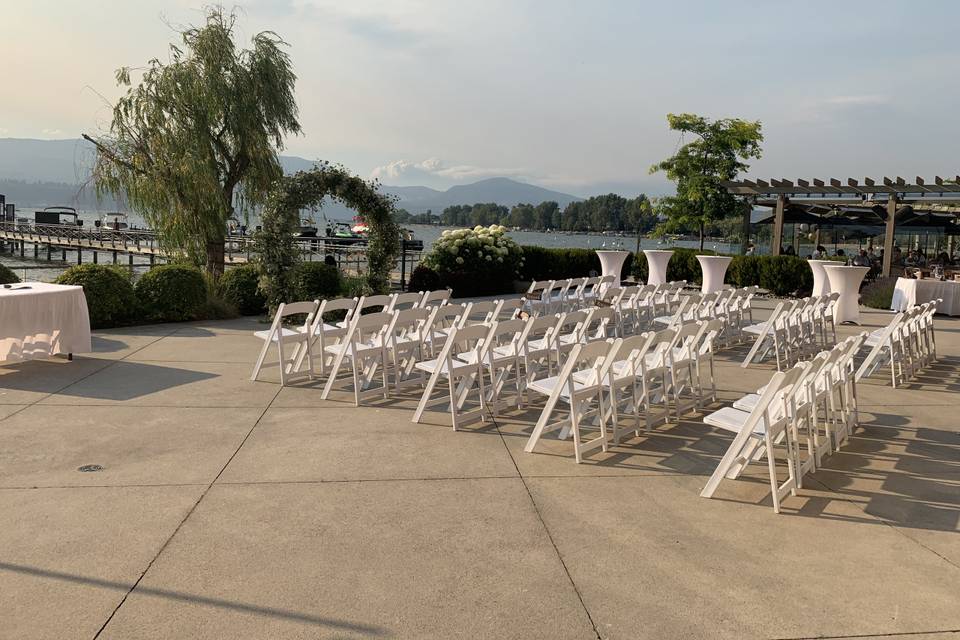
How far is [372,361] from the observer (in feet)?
22.4

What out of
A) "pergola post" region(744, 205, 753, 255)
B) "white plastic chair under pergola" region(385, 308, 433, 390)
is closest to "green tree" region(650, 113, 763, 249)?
"pergola post" region(744, 205, 753, 255)

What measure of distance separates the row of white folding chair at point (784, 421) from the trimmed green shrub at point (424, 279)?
11.1m

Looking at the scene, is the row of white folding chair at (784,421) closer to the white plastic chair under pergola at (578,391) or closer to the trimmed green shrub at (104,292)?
the white plastic chair under pergola at (578,391)

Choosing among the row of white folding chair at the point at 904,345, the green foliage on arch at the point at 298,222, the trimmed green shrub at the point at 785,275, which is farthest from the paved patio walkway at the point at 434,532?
the trimmed green shrub at the point at 785,275

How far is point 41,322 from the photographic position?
7.11 metres

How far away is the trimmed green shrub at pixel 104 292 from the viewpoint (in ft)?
31.5

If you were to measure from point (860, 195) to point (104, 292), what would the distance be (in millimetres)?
19246

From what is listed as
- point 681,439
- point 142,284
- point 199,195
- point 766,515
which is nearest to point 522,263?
point 199,195

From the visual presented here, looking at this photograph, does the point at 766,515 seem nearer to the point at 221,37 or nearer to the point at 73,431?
the point at 73,431

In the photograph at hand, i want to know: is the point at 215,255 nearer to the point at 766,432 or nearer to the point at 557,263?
the point at 557,263

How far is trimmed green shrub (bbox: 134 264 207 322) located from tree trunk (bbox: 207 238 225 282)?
309 centimetres

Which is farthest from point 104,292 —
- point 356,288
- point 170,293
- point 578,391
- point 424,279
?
point 578,391

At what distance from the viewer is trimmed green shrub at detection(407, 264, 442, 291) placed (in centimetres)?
1559

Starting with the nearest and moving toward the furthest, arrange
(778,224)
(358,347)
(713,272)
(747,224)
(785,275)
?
1. (358,347)
2. (713,272)
3. (785,275)
4. (778,224)
5. (747,224)
